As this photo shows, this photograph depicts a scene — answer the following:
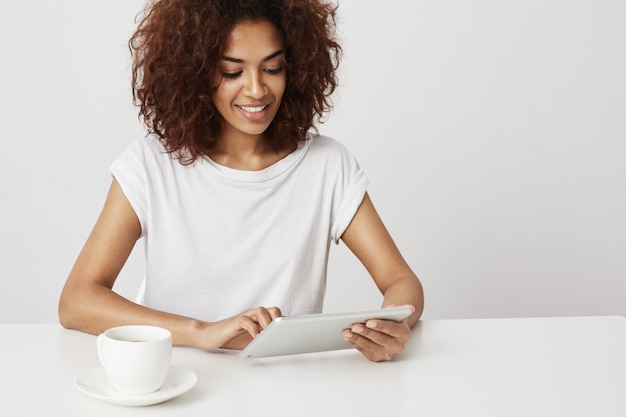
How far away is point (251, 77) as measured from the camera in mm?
1830

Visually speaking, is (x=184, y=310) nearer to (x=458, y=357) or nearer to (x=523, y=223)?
(x=458, y=357)

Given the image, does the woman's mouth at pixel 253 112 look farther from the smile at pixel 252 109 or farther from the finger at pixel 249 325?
the finger at pixel 249 325

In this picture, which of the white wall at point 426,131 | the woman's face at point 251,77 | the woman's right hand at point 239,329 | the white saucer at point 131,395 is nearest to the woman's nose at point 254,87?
the woman's face at point 251,77

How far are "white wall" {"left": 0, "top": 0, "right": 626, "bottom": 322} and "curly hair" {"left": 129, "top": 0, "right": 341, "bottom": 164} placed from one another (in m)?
1.26

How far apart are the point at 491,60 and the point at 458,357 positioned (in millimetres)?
2111

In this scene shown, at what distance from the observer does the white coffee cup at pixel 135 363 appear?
1133 mm

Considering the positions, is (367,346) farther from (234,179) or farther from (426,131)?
(426,131)

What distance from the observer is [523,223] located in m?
3.39

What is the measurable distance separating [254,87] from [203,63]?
0.13 metres

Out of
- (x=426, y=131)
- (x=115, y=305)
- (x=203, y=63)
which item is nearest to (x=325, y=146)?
(x=203, y=63)

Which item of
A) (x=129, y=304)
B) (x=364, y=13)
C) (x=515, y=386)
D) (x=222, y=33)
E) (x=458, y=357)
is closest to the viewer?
(x=515, y=386)

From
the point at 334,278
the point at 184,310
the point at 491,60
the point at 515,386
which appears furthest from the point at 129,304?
the point at 491,60

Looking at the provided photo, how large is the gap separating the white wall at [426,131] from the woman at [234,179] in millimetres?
1258

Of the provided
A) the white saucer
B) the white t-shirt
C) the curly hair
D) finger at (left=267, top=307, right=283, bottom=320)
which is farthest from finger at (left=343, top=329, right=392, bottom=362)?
the curly hair
